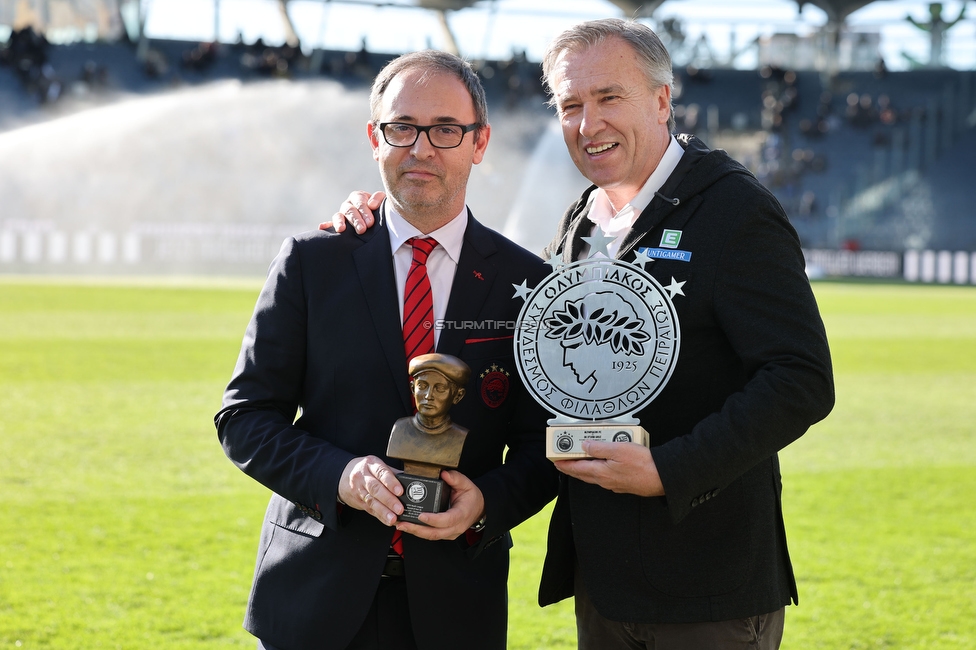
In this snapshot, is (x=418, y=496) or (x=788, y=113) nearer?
(x=418, y=496)

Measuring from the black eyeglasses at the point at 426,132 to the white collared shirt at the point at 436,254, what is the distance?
0.22 metres

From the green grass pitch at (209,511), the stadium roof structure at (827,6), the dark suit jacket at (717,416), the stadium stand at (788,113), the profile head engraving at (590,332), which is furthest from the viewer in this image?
the stadium roof structure at (827,6)

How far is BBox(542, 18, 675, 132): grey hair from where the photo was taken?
7.99 ft

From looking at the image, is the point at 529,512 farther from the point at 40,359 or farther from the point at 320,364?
the point at 40,359

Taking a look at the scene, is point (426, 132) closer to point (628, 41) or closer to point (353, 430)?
point (628, 41)

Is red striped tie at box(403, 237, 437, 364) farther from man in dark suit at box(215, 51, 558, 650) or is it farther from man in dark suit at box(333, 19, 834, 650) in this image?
man in dark suit at box(333, 19, 834, 650)

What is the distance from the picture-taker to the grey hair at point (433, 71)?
251cm

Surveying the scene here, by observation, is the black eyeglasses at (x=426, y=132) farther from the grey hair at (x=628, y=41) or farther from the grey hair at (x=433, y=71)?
the grey hair at (x=628, y=41)

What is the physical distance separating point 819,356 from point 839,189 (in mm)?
36720

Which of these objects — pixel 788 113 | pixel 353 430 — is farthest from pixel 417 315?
pixel 788 113

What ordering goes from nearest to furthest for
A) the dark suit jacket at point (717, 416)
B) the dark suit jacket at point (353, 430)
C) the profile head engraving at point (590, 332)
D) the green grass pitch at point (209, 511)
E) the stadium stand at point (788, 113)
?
the dark suit jacket at point (717, 416) < the profile head engraving at point (590, 332) < the dark suit jacket at point (353, 430) < the green grass pitch at point (209, 511) < the stadium stand at point (788, 113)

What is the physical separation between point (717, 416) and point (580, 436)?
1.03 ft

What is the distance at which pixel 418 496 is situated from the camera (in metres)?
2.26

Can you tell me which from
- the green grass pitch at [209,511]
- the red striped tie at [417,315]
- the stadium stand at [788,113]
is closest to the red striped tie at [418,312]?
the red striped tie at [417,315]
